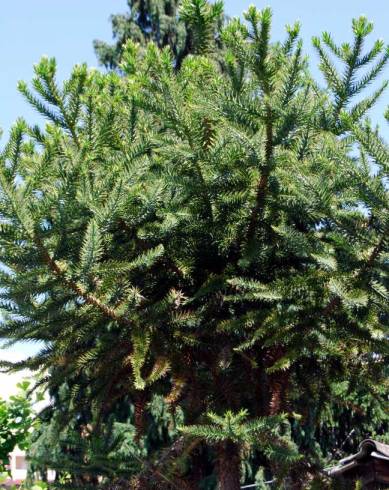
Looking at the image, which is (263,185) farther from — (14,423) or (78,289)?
(14,423)

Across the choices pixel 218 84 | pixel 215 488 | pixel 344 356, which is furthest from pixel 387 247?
pixel 215 488

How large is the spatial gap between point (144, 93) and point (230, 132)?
0.96 metres

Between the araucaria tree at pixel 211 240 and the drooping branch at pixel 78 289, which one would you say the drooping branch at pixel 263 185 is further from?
the drooping branch at pixel 78 289

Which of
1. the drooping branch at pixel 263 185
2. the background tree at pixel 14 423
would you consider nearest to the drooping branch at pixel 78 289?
the drooping branch at pixel 263 185

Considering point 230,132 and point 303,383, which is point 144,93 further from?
point 303,383

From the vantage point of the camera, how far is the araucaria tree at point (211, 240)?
3760 millimetres

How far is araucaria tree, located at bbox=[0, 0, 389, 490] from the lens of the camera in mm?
3760

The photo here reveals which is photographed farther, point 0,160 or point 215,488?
point 215,488

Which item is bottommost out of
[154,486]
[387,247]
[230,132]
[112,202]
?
[154,486]

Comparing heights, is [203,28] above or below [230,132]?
above

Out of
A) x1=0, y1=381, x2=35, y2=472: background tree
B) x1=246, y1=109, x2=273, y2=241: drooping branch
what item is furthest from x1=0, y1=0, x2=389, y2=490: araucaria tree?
x1=0, y1=381, x2=35, y2=472: background tree

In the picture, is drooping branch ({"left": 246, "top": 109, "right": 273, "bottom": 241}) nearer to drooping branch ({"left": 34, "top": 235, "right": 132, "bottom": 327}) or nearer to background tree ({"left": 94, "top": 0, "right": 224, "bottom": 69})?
drooping branch ({"left": 34, "top": 235, "right": 132, "bottom": 327})

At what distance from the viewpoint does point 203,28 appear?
4.33 m

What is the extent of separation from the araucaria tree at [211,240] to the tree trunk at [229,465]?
0.03ft
